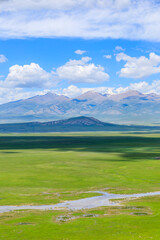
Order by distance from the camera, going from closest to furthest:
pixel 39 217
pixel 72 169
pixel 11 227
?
pixel 11 227
pixel 39 217
pixel 72 169

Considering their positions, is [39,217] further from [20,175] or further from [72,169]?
[72,169]

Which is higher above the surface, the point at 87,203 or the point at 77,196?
the point at 77,196

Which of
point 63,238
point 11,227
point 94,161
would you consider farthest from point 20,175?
point 63,238

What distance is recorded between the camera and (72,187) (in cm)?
7519

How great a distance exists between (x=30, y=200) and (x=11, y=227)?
1707 centimetres

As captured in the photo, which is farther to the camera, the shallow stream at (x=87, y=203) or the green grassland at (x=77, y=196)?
the shallow stream at (x=87, y=203)

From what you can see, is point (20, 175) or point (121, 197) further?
point (20, 175)

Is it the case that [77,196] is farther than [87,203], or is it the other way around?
[77,196]

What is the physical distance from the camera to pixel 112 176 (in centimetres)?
8969

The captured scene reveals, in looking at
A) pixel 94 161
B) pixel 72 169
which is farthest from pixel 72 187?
pixel 94 161

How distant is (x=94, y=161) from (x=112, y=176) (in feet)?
101

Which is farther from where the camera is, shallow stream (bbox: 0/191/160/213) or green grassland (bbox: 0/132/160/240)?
shallow stream (bbox: 0/191/160/213)

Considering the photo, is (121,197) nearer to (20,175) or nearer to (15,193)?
(15,193)

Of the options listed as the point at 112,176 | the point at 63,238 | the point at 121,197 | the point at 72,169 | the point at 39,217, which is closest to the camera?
the point at 63,238
